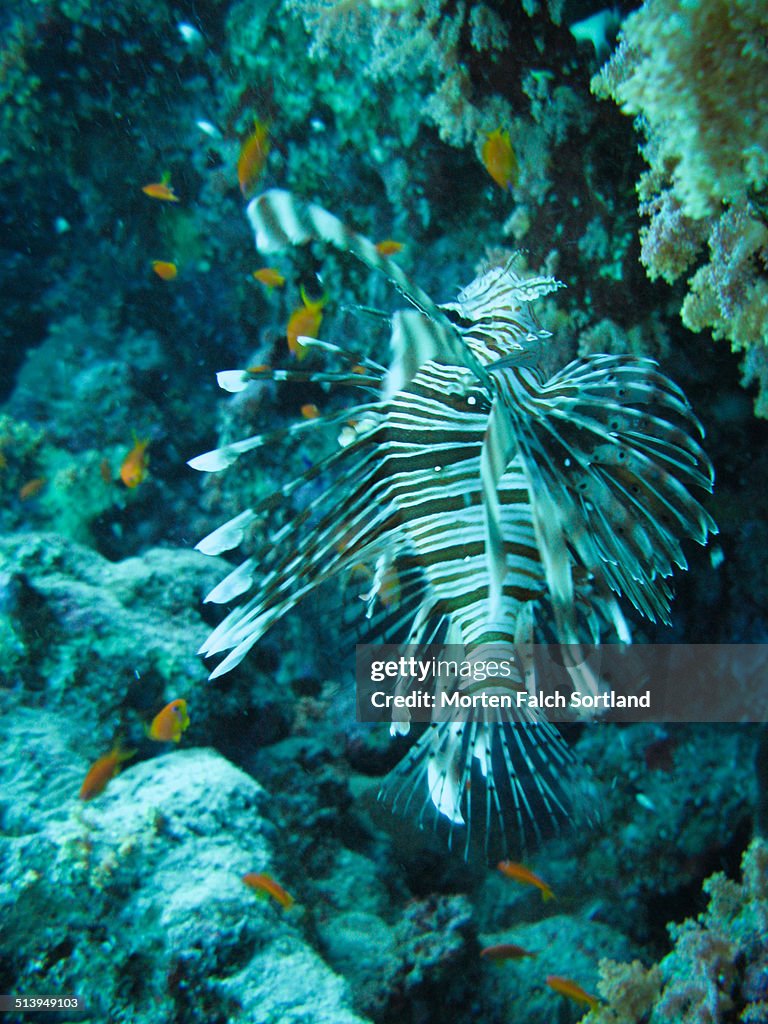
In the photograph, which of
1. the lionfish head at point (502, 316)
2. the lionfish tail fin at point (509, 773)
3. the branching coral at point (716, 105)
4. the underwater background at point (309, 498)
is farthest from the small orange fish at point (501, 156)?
the lionfish tail fin at point (509, 773)

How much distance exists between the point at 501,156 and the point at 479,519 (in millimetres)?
1758

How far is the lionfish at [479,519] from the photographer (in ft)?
4.89

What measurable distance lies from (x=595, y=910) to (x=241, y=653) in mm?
3038

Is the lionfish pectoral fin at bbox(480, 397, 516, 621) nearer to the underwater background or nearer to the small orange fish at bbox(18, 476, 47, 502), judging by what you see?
the underwater background

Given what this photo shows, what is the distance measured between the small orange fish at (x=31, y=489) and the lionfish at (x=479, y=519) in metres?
4.32

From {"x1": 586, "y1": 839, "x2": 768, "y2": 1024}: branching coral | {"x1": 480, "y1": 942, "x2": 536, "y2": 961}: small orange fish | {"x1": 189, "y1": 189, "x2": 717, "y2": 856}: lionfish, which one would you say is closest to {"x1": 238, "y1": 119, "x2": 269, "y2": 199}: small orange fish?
{"x1": 189, "y1": 189, "x2": 717, "y2": 856}: lionfish

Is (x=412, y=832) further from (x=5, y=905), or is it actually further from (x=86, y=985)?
(x=5, y=905)

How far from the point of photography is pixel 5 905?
1.91 metres

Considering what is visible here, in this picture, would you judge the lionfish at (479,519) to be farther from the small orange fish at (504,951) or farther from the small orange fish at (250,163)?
the small orange fish at (250,163)

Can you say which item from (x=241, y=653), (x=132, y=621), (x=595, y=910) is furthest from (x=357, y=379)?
(x=595, y=910)

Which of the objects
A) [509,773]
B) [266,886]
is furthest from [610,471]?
[266,886]

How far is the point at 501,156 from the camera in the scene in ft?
8.05

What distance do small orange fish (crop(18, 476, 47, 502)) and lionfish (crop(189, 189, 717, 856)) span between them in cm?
432

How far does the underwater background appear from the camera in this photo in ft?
6.21
